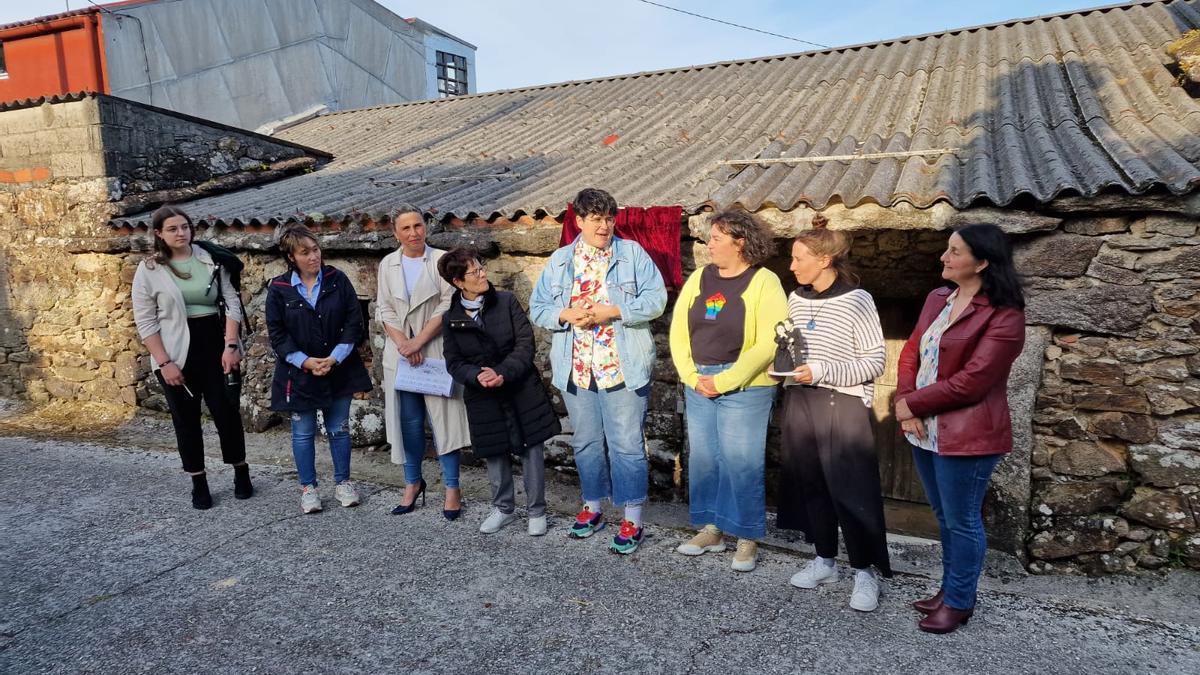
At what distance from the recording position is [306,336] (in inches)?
153

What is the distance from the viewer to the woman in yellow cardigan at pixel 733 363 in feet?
10.0

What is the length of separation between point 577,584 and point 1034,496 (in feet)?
8.00

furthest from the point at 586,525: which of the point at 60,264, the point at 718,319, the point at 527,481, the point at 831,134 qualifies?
the point at 60,264

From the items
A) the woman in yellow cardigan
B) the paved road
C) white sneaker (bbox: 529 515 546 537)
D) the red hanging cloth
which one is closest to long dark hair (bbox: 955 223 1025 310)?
the woman in yellow cardigan

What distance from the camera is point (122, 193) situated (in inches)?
263

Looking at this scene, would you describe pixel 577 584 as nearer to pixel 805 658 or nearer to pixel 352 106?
pixel 805 658

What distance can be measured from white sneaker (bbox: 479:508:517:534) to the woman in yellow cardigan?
116 cm

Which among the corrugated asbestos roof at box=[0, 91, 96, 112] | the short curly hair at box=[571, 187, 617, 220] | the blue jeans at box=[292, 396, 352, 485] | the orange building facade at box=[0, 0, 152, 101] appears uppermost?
the orange building facade at box=[0, 0, 152, 101]

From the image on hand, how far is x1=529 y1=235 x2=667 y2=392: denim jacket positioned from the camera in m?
3.37

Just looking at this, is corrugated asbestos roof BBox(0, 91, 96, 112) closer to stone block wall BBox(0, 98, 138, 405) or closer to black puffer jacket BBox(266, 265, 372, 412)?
stone block wall BBox(0, 98, 138, 405)

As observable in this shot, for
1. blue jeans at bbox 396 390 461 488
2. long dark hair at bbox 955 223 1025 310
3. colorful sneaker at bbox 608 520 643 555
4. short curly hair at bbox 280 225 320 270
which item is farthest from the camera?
blue jeans at bbox 396 390 461 488

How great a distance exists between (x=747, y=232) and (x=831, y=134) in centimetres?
265

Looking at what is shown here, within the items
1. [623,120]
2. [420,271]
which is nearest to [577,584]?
[420,271]

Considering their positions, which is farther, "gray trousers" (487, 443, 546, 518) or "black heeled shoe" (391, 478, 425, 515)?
"black heeled shoe" (391, 478, 425, 515)
